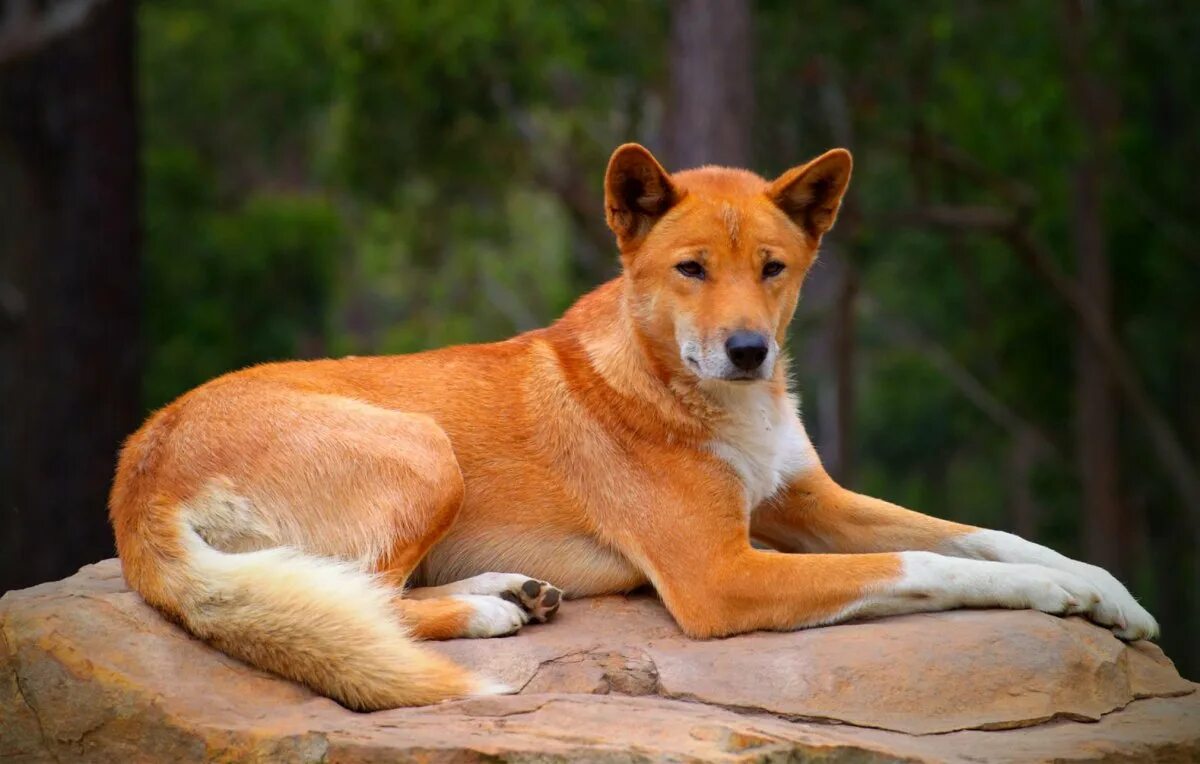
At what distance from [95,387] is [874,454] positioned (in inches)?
835

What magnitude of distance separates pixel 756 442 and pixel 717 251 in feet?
2.23

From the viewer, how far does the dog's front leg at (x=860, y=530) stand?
543 cm

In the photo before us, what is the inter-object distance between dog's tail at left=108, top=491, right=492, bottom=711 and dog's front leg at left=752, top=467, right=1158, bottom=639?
159 cm

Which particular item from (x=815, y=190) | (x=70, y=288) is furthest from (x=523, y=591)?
(x=70, y=288)

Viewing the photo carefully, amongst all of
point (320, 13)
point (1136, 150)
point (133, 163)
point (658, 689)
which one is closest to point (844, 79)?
point (1136, 150)

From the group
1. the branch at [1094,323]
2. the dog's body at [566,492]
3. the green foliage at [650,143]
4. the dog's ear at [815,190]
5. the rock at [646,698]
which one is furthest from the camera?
the green foliage at [650,143]

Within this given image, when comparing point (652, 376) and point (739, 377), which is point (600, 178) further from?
point (739, 377)

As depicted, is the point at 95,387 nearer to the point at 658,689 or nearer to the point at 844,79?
the point at 658,689

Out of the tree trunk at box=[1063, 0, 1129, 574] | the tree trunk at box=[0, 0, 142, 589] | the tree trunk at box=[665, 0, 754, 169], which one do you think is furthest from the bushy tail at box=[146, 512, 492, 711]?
the tree trunk at box=[1063, 0, 1129, 574]

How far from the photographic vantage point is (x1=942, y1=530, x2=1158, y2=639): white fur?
5031 mm

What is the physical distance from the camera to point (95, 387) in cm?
1195

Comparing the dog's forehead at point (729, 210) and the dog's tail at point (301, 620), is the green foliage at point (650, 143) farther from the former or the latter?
the dog's tail at point (301, 620)

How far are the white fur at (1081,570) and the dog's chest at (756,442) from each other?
0.69m

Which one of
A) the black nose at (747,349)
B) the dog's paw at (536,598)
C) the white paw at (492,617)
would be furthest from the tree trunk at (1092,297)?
the white paw at (492,617)
